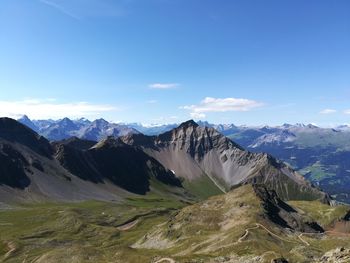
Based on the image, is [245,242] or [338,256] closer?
[338,256]

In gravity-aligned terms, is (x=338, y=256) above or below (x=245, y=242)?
above

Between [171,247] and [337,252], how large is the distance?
93.1 m

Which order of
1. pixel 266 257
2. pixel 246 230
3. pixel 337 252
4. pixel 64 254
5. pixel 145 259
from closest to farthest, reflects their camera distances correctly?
pixel 337 252
pixel 266 257
pixel 145 259
pixel 64 254
pixel 246 230

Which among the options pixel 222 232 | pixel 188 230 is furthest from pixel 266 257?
pixel 188 230

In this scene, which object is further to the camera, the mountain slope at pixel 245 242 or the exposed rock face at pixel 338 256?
the mountain slope at pixel 245 242

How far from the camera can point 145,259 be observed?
138 m

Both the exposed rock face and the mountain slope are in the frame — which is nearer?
the exposed rock face

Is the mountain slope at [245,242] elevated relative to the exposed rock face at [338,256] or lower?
lower

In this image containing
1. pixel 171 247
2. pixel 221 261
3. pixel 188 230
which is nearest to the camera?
pixel 221 261

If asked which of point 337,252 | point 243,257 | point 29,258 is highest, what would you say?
point 337,252

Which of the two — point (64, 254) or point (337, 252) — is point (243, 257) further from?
point (64, 254)

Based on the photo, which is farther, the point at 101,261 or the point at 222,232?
the point at 222,232

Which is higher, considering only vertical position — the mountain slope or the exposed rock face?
the exposed rock face

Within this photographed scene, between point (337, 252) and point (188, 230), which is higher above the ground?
point (337, 252)
